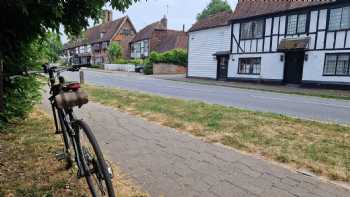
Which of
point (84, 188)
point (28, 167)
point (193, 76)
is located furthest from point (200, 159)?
point (193, 76)

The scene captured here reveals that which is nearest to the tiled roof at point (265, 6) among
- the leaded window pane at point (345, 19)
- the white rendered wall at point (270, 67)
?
the leaded window pane at point (345, 19)

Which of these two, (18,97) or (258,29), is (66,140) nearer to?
(18,97)

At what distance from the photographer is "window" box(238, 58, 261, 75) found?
22.9 m

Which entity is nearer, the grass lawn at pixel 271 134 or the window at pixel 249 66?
the grass lawn at pixel 271 134

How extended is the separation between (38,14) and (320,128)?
19.4 ft

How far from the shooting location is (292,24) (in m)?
20.5

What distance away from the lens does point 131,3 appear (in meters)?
4.52

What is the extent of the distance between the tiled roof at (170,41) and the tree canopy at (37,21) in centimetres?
4044

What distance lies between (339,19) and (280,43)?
13.3ft

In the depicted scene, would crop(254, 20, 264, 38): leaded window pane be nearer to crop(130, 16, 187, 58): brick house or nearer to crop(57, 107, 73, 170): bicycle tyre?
crop(57, 107, 73, 170): bicycle tyre

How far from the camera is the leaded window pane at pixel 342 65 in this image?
17.8 meters

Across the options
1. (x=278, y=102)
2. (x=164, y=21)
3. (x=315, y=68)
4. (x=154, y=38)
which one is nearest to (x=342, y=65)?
(x=315, y=68)

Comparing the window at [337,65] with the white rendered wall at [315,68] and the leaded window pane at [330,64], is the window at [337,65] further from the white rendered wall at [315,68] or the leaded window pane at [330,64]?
the white rendered wall at [315,68]

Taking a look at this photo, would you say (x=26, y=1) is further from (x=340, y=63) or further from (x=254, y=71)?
(x=254, y=71)
